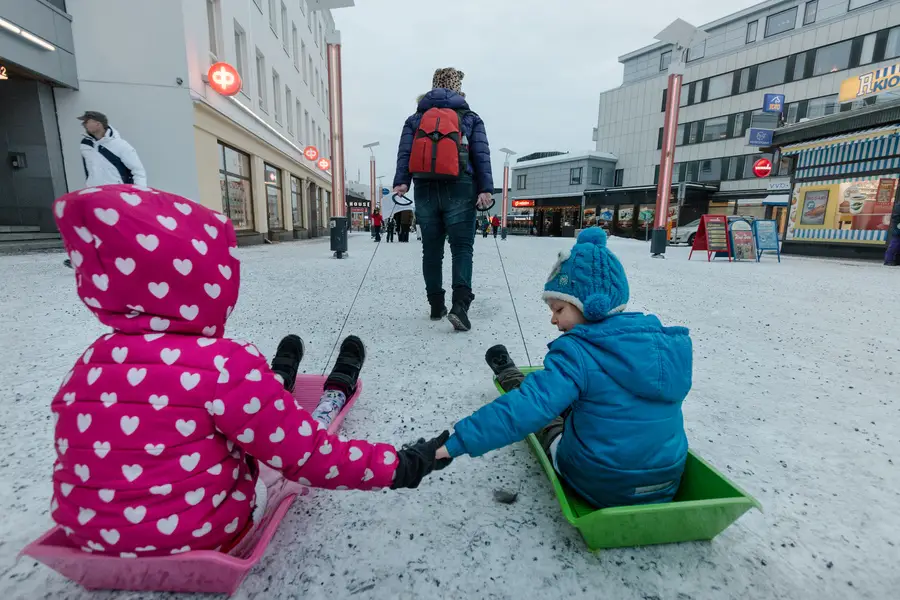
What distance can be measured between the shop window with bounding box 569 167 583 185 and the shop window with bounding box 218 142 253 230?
2746cm

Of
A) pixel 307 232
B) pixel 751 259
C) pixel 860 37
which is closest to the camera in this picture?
pixel 751 259

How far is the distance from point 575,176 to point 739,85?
1167 centimetres

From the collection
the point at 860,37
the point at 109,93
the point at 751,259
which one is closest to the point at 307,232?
the point at 109,93

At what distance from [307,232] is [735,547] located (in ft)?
65.4

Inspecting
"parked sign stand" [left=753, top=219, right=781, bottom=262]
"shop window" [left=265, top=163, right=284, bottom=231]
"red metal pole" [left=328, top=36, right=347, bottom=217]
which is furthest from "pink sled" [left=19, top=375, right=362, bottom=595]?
"shop window" [left=265, top=163, right=284, bottom=231]

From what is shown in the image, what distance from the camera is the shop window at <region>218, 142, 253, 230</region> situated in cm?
1119

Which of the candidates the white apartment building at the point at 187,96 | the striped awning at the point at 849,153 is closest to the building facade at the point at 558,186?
the striped awning at the point at 849,153

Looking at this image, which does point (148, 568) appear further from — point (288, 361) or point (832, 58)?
point (832, 58)

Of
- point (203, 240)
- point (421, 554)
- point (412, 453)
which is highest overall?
point (203, 240)

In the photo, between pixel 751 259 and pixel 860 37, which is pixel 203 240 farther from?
pixel 860 37

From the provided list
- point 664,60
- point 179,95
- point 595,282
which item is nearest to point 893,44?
point 664,60

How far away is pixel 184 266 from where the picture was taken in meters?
0.90

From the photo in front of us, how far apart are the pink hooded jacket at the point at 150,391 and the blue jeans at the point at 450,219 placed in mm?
2443

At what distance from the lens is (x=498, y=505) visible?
1.38 meters
